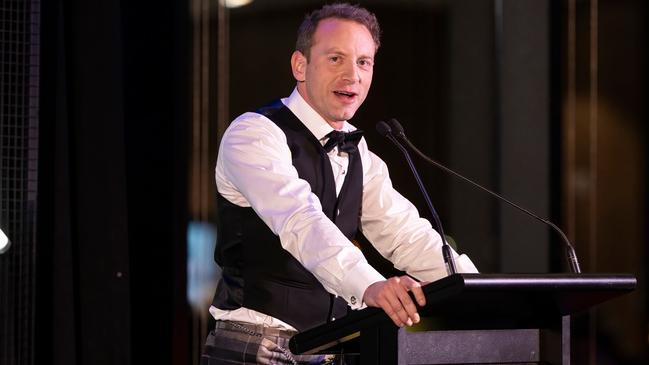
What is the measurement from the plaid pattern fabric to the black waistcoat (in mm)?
37

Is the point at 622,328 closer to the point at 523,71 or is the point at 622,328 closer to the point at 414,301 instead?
the point at 523,71

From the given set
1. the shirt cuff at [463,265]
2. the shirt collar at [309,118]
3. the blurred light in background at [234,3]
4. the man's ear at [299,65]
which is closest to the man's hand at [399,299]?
the shirt cuff at [463,265]

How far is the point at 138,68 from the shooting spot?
2.83m

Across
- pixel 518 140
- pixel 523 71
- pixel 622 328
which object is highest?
pixel 523 71

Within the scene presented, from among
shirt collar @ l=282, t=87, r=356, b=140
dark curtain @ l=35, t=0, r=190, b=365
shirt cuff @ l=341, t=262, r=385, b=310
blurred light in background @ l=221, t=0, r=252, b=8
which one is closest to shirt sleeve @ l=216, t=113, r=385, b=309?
shirt cuff @ l=341, t=262, r=385, b=310

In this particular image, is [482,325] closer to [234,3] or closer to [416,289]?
[416,289]

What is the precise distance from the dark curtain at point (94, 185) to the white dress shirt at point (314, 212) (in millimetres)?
843

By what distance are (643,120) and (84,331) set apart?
2175 millimetres

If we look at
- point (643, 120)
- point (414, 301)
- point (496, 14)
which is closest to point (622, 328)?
point (643, 120)

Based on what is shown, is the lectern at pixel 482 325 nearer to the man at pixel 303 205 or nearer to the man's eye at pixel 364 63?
the man at pixel 303 205

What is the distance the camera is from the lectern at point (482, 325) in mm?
1335

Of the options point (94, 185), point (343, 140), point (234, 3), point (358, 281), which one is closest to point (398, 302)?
point (358, 281)

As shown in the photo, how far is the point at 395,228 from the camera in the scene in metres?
2.10

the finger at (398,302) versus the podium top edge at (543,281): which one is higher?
the podium top edge at (543,281)
